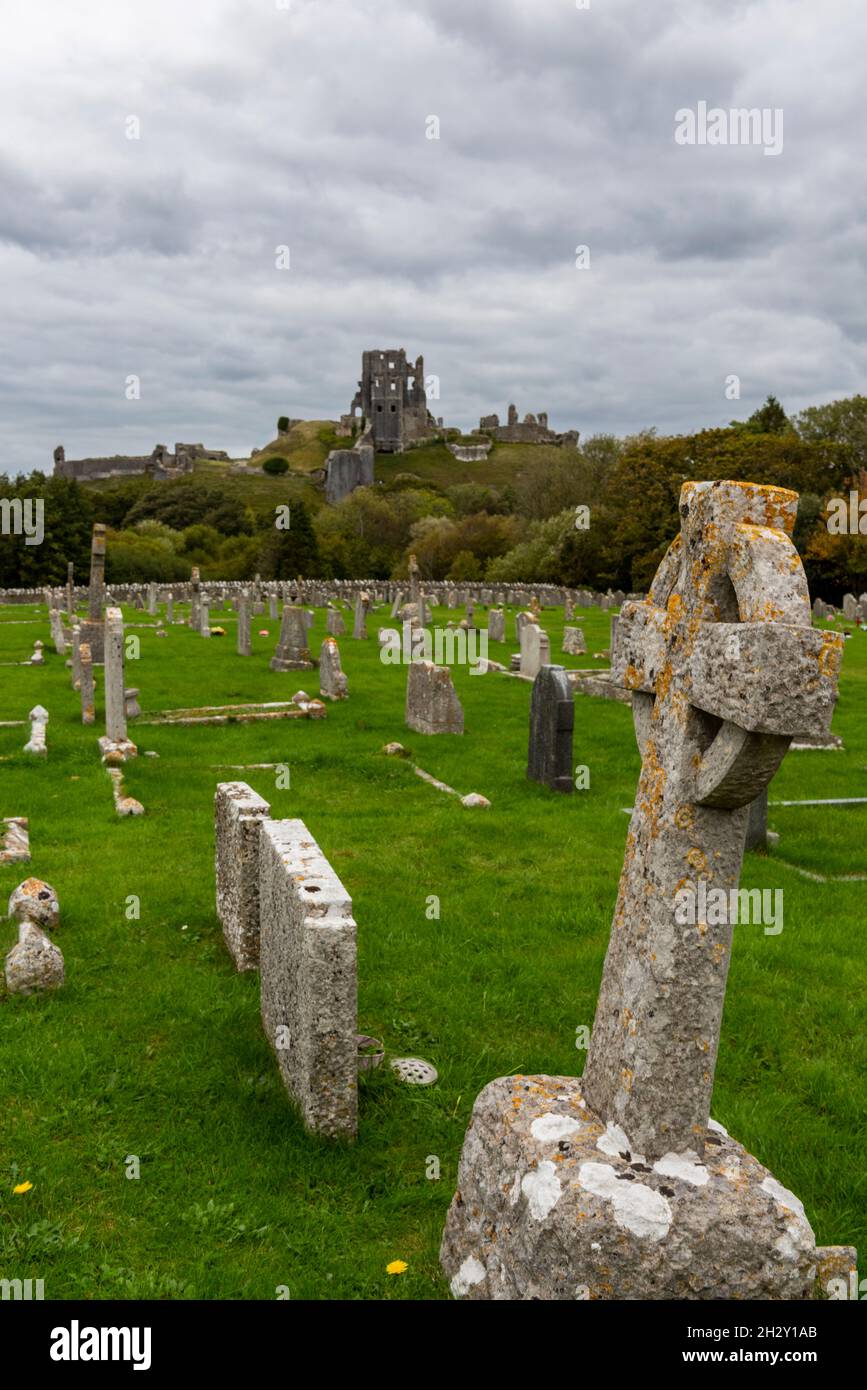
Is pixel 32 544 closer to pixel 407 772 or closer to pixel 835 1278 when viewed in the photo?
pixel 407 772

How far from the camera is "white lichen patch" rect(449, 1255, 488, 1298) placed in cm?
336

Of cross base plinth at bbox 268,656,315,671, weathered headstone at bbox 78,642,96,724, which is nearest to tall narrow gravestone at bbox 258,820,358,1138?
weathered headstone at bbox 78,642,96,724

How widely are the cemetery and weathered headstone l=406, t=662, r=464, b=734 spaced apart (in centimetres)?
348

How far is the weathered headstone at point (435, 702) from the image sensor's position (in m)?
15.0

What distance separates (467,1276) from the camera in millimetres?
3418

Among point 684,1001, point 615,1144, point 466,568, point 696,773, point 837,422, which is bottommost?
point 615,1144

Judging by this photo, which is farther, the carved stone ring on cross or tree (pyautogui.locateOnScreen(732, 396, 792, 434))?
tree (pyautogui.locateOnScreen(732, 396, 792, 434))

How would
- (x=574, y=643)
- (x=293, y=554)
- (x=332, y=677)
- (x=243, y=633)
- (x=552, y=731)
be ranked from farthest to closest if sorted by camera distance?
(x=293, y=554), (x=574, y=643), (x=243, y=633), (x=332, y=677), (x=552, y=731)

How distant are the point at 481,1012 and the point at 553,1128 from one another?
2.62 meters

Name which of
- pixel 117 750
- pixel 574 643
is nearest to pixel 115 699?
pixel 117 750

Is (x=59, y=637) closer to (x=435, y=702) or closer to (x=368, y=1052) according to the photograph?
(x=435, y=702)

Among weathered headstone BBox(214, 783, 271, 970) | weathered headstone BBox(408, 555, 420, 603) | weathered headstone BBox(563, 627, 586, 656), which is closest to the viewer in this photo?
weathered headstone BBox(214, 783, 271, 970)

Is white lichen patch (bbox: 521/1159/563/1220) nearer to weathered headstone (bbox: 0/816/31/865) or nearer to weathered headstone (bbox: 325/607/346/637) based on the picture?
weathered headstone (bbox: 0/816/31/865)

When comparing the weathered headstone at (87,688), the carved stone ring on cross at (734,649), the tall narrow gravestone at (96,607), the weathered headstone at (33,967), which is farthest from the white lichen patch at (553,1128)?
the tall narrow gravestone at (96,607)
